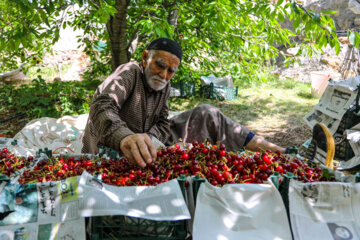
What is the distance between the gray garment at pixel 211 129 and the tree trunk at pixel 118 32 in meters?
1.77

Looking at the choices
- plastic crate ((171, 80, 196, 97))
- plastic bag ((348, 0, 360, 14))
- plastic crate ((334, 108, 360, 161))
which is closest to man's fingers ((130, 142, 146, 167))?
plastic crate ((334, 108, 360, 161))

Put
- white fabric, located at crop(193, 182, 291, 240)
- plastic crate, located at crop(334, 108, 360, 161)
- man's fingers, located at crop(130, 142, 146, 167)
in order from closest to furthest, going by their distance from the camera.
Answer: white fabric, located at crop(193, 182, 291, 240)
man's fingers, located at crop(130, 142, 146, 167)
plastic crate, located at crop(334, 108, 360, 161)

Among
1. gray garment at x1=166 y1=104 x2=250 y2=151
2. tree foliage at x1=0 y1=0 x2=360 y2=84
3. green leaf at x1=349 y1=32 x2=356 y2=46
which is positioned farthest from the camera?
gray garment at x1=166 y1=104 x2=250 y2=151

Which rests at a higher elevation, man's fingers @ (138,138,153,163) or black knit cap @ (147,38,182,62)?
black knit cap @ (147,38,182,62)

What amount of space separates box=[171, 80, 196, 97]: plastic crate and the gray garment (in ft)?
14.5

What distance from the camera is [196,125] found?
2717 millimetres

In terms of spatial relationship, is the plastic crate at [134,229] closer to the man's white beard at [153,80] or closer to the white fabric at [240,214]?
the white fabric at [240,214]

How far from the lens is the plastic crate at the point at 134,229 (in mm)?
1167

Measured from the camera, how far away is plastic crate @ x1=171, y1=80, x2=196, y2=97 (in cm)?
714

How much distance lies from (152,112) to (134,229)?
63.6 inches

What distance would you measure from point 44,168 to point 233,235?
3.75 feet

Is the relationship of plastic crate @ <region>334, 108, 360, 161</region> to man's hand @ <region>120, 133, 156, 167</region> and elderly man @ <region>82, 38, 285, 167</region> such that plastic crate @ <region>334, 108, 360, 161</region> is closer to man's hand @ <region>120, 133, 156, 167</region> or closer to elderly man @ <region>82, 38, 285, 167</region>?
elderly man @ <region>82, 38, 285, 167</region>

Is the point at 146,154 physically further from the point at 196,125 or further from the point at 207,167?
the point at 196,125

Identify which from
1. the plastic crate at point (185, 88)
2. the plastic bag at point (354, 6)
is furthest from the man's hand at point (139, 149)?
the plastic bag at point (354, 6)
